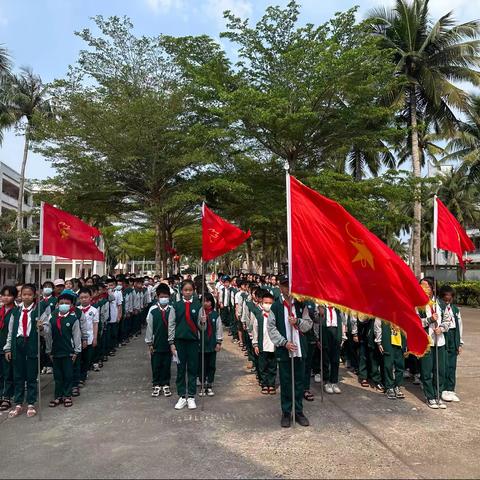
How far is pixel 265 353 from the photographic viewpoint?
745 cm

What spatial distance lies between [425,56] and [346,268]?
20.3 m

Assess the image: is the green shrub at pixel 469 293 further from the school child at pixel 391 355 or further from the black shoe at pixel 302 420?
the black shoe at pixel 302 420

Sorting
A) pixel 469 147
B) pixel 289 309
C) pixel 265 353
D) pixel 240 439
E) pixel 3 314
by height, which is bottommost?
pixel 240 439

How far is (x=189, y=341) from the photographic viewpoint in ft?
22.4

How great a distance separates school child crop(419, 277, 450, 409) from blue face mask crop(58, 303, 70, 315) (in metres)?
5.08

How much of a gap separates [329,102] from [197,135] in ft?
15.2

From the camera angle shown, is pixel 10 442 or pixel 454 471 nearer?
pixel 454 471

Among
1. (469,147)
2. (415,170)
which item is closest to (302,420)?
(415,170)

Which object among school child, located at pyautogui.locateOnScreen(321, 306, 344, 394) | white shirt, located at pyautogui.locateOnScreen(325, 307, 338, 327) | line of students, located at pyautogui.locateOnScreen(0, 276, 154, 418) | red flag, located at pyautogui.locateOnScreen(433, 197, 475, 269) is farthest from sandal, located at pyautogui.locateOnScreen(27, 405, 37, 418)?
red flag, located at pyautogui.locateOnScreen(433, 197, 475, 269)

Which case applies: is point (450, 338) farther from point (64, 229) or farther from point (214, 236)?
point (64, 229)

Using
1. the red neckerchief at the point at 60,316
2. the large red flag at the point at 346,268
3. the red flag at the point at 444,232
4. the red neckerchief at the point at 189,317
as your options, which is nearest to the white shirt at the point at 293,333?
the large red flag at the point at 346,268

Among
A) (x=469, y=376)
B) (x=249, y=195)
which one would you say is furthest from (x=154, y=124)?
(x=469, y=376)

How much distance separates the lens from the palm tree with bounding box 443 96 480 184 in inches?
1106

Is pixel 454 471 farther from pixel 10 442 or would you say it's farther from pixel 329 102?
pixel 329 102
